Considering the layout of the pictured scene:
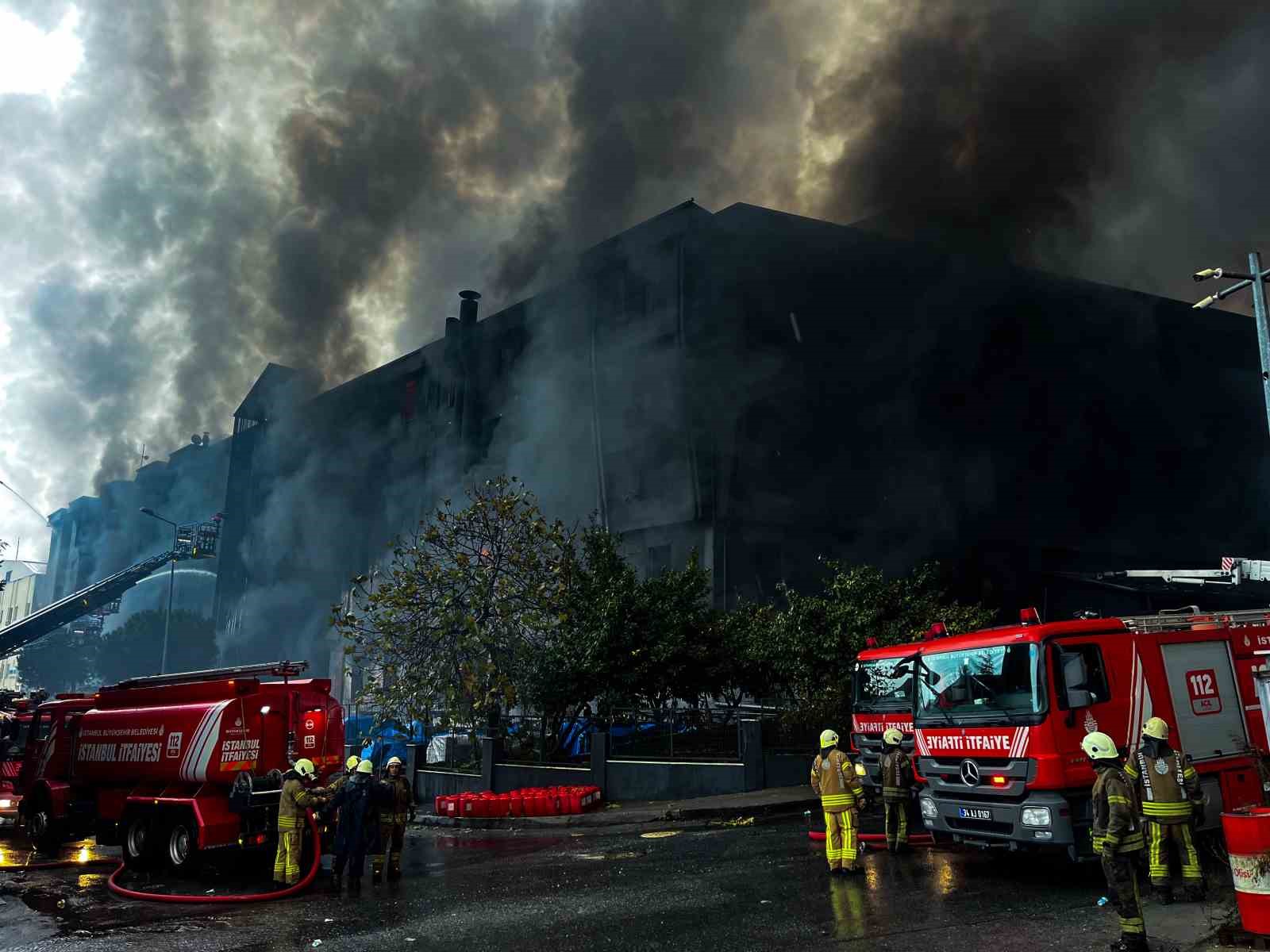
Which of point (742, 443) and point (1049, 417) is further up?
point (1049, 417)

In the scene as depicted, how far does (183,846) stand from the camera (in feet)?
34.2

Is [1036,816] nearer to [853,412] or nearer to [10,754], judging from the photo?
[10,754]

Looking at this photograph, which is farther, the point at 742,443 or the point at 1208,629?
the point at 742,443

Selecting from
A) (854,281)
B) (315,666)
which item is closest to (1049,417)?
(854,281)

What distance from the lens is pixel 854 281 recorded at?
28.5 metres

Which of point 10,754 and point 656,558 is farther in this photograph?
point 656,558

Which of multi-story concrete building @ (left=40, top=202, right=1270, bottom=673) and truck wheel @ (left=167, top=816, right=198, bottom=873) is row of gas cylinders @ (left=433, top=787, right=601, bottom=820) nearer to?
truck wheel @ (left=167, top=816, right=198, bottom=873)

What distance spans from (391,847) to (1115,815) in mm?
7137

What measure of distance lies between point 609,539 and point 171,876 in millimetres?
10820

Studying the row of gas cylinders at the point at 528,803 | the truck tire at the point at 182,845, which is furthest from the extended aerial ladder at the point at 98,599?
the truck tire at the point at 182,845

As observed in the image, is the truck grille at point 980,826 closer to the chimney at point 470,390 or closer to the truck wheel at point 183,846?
the truck wheel at point 183,846

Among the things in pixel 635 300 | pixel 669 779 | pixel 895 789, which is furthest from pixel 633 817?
pixel 635 300

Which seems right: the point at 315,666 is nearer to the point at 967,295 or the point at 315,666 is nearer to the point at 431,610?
the point at 431,610

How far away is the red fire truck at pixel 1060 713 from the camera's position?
23.7 ft
